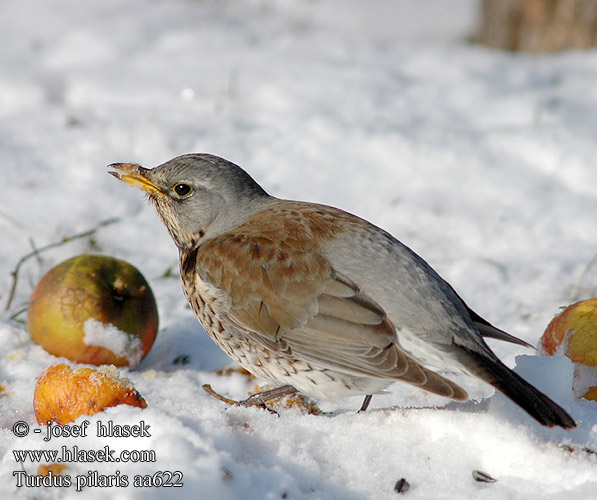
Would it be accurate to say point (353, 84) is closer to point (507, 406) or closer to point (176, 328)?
point (176, 328)

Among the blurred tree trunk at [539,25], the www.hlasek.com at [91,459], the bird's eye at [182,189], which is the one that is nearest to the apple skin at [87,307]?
the bird's eye at [182,189]

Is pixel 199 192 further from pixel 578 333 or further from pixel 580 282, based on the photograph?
pixel 580 282

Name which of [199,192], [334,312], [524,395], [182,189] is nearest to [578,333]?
[524,395]

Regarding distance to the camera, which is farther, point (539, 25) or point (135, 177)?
point (539, 25)

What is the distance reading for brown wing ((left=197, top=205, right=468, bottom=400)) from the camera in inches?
133

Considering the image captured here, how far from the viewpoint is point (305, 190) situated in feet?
22.2

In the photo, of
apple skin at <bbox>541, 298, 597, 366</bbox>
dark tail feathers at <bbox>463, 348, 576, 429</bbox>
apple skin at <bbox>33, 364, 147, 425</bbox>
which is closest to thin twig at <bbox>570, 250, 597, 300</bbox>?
apple skin at <bbox>541, 298, 597, 366</bbox>

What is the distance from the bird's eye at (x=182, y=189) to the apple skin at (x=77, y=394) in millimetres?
1196

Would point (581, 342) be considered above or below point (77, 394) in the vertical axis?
above

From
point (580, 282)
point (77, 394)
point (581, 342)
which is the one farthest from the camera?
point (580, 282)

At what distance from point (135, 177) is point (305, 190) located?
263cm

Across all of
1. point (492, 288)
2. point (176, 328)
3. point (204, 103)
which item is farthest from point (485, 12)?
point (176, 328)

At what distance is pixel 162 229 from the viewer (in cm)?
634

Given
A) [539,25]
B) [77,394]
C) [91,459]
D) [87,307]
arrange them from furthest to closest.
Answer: [539,25] < [87,307] < [77,394] < [91,459]
